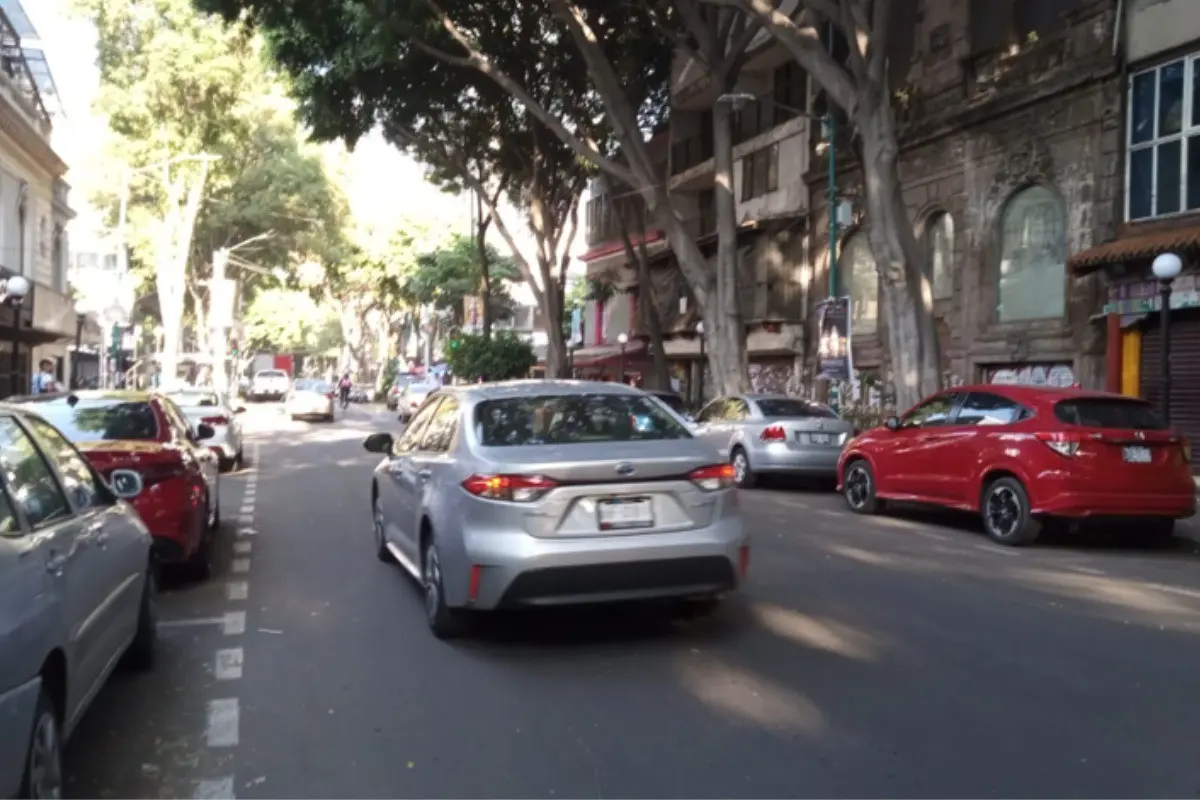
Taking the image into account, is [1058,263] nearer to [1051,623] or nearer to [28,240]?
[1051,623]

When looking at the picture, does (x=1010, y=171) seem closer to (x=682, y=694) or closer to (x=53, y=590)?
(x=682, y=694)

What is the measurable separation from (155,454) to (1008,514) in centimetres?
772

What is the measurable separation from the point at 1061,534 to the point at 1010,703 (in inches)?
274

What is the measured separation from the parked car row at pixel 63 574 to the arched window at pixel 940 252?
18540 mm

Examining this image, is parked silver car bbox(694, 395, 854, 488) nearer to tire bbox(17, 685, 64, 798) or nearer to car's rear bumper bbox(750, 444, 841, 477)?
car's rear bumper bbox(750, 444, 841, 477)

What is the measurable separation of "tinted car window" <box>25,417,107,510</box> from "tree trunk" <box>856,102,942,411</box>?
13.1 m

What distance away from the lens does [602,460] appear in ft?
20.4

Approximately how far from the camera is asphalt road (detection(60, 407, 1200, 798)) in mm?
4539

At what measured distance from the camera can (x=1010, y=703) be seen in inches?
215

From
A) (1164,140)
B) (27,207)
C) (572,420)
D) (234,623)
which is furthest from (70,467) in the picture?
(27,207)

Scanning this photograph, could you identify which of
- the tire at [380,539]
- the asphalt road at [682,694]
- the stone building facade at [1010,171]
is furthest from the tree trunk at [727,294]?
the tire at [380,539]

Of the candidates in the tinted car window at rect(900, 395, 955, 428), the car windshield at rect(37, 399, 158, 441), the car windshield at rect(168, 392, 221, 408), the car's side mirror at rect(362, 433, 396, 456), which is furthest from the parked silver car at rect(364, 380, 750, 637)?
the car windshield at rect(168, 392, 221, 408)

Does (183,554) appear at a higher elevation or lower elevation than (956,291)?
lower

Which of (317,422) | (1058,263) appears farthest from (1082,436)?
(317,422)
